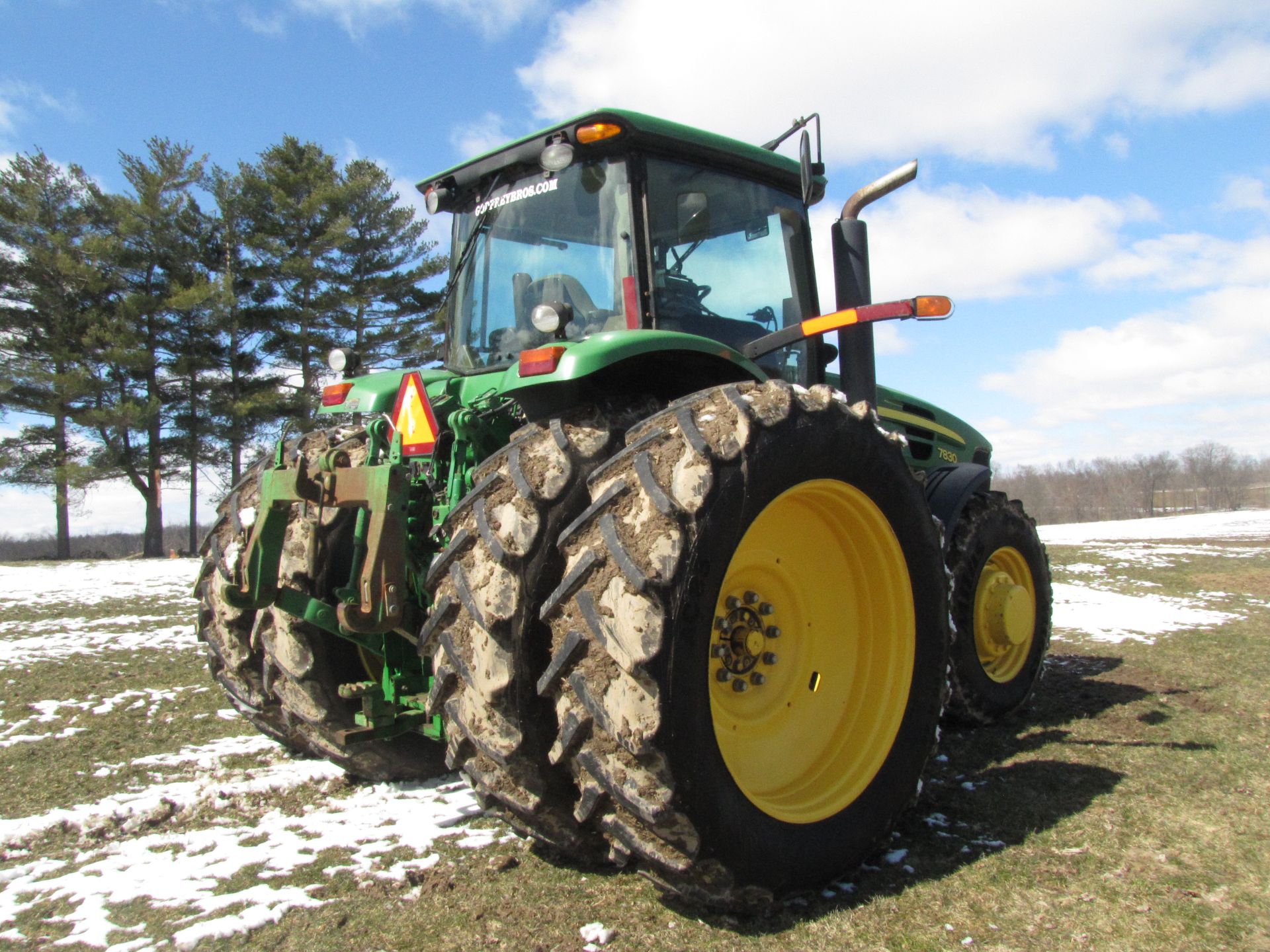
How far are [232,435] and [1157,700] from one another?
25.5m

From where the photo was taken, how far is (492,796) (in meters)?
2.53

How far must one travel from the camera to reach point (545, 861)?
2799mm

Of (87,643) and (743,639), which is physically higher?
(743,639)

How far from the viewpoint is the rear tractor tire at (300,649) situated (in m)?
3.27

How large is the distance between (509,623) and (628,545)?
41 centimetres

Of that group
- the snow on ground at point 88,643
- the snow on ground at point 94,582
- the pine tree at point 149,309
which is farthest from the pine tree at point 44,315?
the snow on ground at point 88,643

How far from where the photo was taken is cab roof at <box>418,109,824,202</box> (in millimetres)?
3242

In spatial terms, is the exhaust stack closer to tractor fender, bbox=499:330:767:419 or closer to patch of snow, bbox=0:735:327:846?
tractor fender, bbox=499:330:767:419

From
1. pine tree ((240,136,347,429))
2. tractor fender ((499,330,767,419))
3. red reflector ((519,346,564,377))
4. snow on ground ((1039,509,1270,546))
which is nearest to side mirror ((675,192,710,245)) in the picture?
tractor fender ((499,330,767,419))

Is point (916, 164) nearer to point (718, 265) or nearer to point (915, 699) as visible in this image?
point (718, 265)

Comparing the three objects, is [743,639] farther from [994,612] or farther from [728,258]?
[994,612]

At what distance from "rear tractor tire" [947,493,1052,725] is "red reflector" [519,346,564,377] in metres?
2.75

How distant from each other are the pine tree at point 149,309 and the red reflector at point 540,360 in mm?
24900

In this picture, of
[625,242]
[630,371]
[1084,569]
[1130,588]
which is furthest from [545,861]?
[1084,569]
